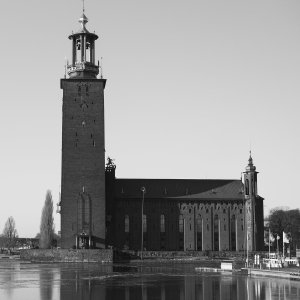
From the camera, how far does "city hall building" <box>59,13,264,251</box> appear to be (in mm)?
89125

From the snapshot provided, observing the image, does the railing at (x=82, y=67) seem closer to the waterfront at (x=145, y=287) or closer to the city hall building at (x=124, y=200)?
the city hall building at (x=124, y=200)

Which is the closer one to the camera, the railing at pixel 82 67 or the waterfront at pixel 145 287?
the waterfront at pixel 145 287

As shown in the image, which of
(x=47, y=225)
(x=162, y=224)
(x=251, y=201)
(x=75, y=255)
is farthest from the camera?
(x=47, y=225)

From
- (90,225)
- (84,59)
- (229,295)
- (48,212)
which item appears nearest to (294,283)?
(229,295)

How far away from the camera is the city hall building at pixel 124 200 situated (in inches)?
3509

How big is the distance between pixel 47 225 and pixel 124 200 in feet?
43.9

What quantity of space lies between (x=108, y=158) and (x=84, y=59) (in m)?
15.2

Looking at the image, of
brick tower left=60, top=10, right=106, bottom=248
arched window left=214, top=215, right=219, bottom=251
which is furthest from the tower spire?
arched window left=214, top=215, right=219, bottom=251

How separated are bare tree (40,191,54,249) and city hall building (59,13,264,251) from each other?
1134 cm

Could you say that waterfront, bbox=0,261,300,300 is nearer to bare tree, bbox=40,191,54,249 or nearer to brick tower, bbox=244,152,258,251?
brick tower, bbox=244,152,258,251

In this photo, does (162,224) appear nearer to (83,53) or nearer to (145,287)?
(83,53)

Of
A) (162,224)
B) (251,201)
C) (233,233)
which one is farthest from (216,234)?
(162,224)

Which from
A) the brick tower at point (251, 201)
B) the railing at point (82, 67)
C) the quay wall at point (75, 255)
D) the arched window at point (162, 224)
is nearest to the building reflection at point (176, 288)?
the quay wall at point (75, 255)

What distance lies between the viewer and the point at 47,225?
105 m
